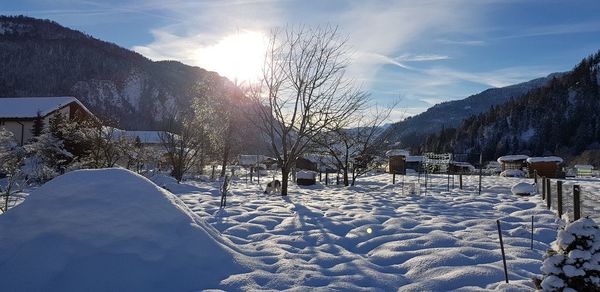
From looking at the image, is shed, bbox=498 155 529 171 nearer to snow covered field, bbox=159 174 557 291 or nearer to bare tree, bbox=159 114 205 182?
bare tree, bbox=159 114 205 182

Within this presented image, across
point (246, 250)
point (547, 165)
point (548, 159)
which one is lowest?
point (246, 250)

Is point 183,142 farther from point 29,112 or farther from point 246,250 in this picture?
point 246,250

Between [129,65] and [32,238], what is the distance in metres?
144

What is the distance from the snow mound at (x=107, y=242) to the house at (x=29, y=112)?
30.7 m

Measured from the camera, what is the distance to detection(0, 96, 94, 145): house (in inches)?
1324

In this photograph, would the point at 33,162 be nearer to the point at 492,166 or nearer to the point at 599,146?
the point at 492,166

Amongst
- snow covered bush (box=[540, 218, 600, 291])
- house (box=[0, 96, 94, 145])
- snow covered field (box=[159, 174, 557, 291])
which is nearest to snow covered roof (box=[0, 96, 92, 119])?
house (box=[0, 96, 94, 145])

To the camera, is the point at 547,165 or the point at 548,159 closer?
the point at 548,159

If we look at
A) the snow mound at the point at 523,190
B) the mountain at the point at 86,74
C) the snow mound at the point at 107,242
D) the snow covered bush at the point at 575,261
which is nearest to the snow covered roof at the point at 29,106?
the snow mound at the point at 107,242

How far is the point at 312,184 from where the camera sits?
24.6 metres

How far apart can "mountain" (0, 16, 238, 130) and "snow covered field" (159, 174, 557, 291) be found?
308 feet

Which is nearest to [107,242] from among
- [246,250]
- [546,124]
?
[246,250]

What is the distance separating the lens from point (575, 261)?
11.5 feet

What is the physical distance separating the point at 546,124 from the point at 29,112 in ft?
357
